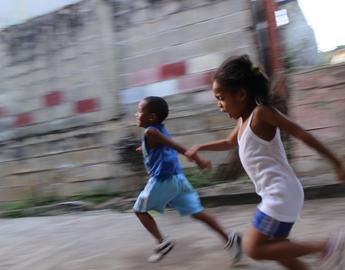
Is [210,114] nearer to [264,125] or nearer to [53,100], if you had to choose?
[53,100]

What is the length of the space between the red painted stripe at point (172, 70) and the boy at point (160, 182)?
76.7 inches

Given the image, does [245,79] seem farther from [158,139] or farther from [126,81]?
[126,81]

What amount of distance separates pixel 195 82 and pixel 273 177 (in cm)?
289

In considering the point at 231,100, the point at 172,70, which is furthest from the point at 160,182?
the point at 172,70

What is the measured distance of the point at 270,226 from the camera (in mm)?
2492

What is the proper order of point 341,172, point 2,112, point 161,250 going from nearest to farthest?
1. point 341,172
2. point 161,250
3. point 2,112

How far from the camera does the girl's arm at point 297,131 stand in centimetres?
239

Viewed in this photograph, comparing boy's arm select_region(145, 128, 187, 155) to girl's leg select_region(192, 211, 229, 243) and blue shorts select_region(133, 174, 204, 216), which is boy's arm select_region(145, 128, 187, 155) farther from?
girl's leg select_region(192, 211, 229, 243)

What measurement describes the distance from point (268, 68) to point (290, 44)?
0.54 meters

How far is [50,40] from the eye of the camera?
20.1ft

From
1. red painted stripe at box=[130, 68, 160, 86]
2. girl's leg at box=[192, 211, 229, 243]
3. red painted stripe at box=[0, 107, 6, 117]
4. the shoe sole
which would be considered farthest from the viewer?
red painted stripe at box=[0, 107, 6, 117]

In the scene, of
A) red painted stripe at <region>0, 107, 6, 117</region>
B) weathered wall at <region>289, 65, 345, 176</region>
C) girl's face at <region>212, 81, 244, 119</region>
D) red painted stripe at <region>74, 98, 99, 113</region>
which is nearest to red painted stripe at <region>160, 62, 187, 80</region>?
red painted stripe at <region>74, 98, 99, 113</region>

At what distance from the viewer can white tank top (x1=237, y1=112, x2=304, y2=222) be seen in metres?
2.49

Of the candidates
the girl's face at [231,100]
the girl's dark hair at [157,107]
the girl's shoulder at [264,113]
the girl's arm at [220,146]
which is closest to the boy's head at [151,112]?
the girl's dark hair at [157,107]
